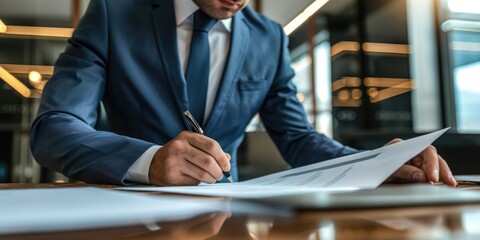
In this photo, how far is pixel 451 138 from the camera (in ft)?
4.00

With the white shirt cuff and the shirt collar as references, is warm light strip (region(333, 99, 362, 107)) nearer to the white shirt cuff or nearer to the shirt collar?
the shirt collar

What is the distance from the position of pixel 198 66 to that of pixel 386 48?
431 cm

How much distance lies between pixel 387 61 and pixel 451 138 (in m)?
3.93

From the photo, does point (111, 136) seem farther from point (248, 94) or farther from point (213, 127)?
point (248, 94)

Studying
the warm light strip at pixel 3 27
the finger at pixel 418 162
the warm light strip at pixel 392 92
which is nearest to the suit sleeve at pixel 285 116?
the finger at pixel 418 162

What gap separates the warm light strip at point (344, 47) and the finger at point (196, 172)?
4773mm

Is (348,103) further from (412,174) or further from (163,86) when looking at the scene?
(412,174)

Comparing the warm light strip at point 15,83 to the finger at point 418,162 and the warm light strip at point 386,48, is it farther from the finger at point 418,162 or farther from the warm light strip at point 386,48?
the finger at point 418,162

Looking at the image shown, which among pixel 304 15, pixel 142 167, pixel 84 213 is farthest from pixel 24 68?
pixel 84 213

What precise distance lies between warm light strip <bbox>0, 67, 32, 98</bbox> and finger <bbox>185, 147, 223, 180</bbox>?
5055 mm

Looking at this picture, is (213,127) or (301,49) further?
(301,49)

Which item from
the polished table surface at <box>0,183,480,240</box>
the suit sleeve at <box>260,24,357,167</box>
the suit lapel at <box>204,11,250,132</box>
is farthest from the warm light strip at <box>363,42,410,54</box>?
the polished table surface at <box>0,183,480,240</box>

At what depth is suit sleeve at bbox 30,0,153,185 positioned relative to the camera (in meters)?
0.70

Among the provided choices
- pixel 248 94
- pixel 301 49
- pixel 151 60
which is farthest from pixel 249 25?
pixel 301 49
